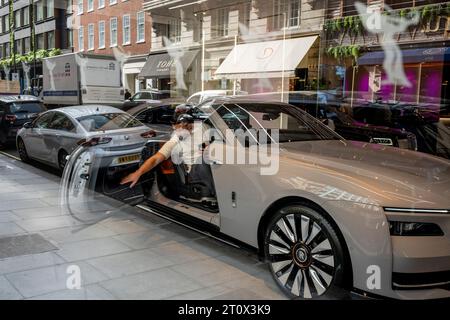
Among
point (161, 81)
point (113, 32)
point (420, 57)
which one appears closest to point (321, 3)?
point (420, 57)

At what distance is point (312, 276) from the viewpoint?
10.5ft

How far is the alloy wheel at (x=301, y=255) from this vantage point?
10.2ft

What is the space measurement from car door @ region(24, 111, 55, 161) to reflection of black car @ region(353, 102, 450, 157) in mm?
6302

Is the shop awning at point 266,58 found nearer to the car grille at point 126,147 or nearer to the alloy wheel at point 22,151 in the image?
the car grille at point 126,147

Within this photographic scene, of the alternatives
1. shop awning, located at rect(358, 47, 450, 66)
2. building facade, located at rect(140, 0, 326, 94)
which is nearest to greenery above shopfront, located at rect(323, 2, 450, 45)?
shop awning, located at rect(358, 47, 450, 66)

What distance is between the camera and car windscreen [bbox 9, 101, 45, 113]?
12.0 m

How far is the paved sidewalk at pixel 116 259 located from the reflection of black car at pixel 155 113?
259cm

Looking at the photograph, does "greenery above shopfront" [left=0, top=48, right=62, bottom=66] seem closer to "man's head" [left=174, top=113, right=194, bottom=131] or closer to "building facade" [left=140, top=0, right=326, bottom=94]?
"building facade" [left=140, top=0, right=326, bottom=94]

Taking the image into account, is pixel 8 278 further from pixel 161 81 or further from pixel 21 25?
pixel 21 25

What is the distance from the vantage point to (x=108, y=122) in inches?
313

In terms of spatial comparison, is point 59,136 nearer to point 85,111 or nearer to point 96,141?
point 85,111

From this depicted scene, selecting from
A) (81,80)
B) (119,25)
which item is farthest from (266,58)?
(81,80)

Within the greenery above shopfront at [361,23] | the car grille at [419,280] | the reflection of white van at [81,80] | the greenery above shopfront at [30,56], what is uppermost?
the greenery above shopfront at [361,23]

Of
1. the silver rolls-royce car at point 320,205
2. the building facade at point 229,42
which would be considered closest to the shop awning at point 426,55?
the building facade at point 229,42
